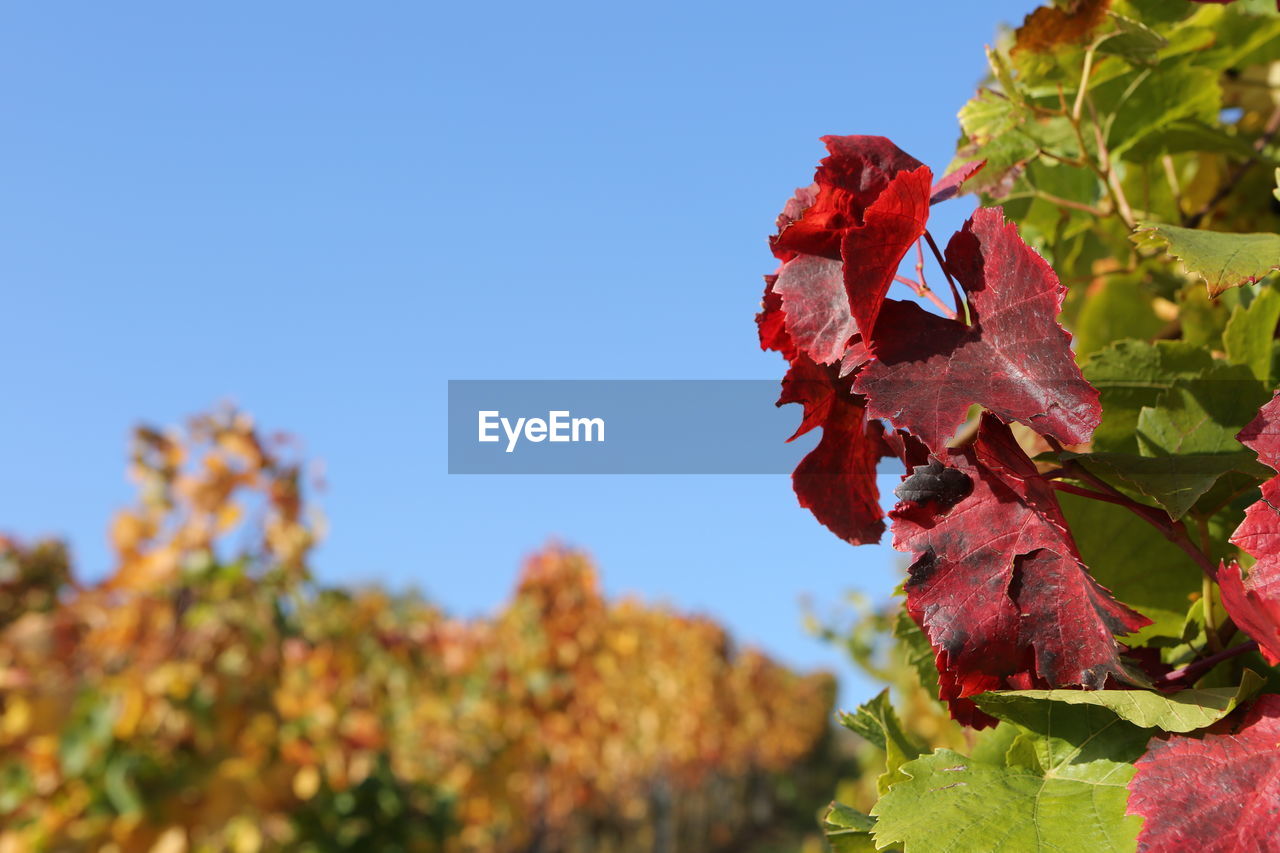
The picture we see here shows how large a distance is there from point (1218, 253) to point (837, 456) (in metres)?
0.28

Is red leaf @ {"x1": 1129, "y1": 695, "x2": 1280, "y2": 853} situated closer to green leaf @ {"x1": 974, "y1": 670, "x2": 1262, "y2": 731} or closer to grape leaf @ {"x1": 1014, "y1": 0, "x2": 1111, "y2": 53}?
green leaf @ {"x1": 974, "y1": 670, "x2": 1262, "y2": 731}

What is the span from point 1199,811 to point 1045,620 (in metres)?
0.12

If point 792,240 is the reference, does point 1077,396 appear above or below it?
below

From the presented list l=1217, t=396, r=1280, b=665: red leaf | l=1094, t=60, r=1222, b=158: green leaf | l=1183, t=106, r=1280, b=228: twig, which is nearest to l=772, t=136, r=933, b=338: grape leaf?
l=1217, t=396, r=1280, b=665: red leaf

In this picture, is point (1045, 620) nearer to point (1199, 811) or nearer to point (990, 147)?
point (1199, 811)

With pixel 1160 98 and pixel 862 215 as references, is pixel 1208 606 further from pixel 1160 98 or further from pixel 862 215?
pixel 1160 98

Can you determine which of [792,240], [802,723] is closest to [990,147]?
[792,240]

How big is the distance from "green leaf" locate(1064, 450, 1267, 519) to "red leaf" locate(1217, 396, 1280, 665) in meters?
0.07

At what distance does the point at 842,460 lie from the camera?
71cm

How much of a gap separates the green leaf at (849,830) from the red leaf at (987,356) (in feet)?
1.00

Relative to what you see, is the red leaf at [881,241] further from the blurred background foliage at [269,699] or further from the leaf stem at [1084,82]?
the blurred background foliage at [269,699]

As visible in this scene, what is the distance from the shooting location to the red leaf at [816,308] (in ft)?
2.10

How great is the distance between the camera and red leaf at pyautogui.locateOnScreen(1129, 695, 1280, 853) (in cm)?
51

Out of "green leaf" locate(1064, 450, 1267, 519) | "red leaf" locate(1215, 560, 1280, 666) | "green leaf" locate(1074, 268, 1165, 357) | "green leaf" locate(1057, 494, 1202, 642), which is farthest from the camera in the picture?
"green leaf" locate(1074, 268, 1165, 357)
